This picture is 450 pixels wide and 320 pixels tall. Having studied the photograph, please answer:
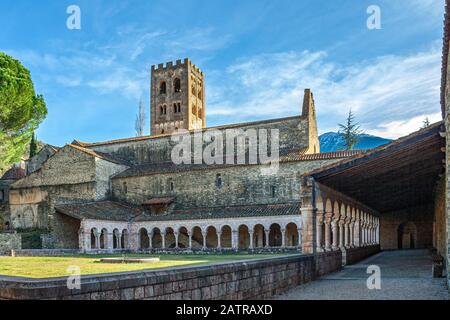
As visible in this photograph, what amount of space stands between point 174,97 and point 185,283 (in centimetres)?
4658

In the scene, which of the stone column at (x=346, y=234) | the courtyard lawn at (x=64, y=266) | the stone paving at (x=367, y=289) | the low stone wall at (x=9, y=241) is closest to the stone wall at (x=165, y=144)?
the low stone wall at (x=9, y=241)

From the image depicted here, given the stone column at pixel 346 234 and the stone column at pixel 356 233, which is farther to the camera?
the stone column at pixel 356 233

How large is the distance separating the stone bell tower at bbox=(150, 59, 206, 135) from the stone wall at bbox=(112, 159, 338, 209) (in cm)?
1455

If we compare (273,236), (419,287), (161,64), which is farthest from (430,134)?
(161,64)

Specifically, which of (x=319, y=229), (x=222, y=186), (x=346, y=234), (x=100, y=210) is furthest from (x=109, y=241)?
(x=319, y=229)

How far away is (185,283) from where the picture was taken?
7340 mm

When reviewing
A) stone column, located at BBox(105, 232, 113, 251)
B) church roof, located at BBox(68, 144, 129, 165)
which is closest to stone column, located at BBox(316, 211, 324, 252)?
stone column, located at BBox(105, 232, 113, 251)

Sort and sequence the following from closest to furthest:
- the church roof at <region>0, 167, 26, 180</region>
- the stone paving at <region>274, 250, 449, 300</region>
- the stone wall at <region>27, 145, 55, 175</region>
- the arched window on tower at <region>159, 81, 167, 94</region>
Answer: the stone paving at <region>274, 250, 449, 300</region>, the church roof at <region>0, 167, 26, 180</region>, the stone wall at <region>27, 145, 55, 175</region>, the arched window on tower at <region>159, 81, 167, 94</region>

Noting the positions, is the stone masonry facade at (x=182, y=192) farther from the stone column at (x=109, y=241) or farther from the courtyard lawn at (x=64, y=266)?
the courtyard lawn at (x=64, y=266)

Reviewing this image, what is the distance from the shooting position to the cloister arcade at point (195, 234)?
29.8 meters

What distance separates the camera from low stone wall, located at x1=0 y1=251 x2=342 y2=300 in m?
5.12

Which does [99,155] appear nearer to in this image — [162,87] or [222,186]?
[222,186]

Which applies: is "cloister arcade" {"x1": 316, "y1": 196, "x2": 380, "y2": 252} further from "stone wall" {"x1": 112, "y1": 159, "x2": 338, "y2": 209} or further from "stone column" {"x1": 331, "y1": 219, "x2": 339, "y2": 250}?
"stone wall" {"x1": 112, "y1": 159, "x2": 338, "y2": 209}

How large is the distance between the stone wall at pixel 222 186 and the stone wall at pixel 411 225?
35.6 ft
